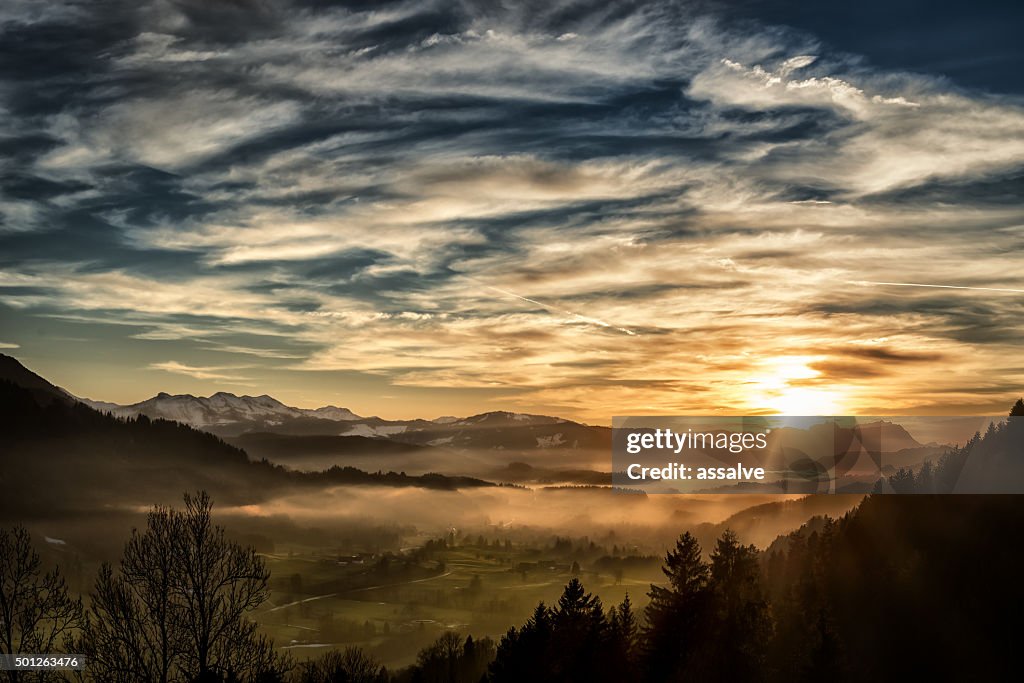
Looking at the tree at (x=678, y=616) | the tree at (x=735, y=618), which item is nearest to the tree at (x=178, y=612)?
the tree at (x=678, y=616)

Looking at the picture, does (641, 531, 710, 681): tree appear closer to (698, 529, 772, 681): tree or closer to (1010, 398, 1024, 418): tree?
(698, 529, 772, 681): tree

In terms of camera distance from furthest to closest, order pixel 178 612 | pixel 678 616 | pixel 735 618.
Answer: pixel 735 618
pixel 678 616
pixel 178 612

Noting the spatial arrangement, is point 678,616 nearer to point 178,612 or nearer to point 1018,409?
point 178,612

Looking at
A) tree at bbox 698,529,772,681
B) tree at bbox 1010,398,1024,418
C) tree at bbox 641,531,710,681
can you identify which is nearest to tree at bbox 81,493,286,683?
tree at bbox 641,531,710,681

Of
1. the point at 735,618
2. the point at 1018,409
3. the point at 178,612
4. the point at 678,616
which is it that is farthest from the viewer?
the point at 1018,409

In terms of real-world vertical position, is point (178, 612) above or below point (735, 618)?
above

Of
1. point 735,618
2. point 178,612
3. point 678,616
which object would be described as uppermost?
point 178,612

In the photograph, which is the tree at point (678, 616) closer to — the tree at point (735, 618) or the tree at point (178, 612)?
the tree at point (735, 618)

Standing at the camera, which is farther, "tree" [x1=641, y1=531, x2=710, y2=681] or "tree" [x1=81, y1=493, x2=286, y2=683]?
"tree" [x1=641, y1=531, x2=710, y2=681]

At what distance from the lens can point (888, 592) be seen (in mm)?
136000

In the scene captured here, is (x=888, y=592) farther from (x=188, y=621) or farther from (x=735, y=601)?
(x=188, y=621)

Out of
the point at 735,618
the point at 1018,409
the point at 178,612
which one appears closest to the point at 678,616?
the point at 735,618

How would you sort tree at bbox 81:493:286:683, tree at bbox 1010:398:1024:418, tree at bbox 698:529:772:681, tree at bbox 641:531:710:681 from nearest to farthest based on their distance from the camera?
tree at bbox 81:493:286:683
tree at bbox 641:531:710:681
tree at bbox 698:529:772:681
tree at bbox 1010:398:1024:418

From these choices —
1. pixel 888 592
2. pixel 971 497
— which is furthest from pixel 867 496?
pixel 888 592
